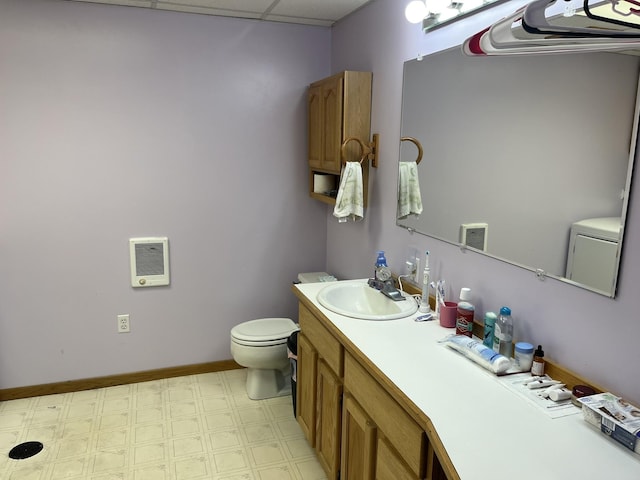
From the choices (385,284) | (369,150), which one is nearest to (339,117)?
(369,150)

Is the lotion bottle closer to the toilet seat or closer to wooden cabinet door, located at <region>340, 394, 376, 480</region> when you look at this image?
wooden cabinet door, located at <region>340, 394, 376, 480</region>

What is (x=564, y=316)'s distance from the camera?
1582 millimetres

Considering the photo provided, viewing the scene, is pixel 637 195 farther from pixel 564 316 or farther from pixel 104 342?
pixel 104 342

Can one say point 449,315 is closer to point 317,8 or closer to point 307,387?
point 307,387

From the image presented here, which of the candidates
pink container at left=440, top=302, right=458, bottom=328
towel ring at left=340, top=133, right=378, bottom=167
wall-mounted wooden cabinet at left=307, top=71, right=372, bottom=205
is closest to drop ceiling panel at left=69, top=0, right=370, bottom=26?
wall-mounted wooden cabinet at left=307, top=71, right=372, bottom=205

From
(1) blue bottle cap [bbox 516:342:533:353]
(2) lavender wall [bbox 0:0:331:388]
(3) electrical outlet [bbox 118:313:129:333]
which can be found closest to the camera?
(1) blue bottle cap [bbox 516:342:533:353]

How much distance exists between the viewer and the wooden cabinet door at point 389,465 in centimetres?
151

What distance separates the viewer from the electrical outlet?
3186 millimetres

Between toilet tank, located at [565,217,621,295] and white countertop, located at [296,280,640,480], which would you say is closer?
white countertop, located at [296,280,640,480]

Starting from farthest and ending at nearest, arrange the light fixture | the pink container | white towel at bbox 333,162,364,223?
white towel at bbox 333,162,364,223 < the pink container < the light fixture

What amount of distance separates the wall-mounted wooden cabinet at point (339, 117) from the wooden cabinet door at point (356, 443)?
1.31 m

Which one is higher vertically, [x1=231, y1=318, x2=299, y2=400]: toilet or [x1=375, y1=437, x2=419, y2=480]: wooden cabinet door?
[x1=375, y1=437, x2=419, y2=480]: wooden cabinet door

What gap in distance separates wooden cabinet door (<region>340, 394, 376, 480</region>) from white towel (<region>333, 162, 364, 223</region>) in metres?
1.05

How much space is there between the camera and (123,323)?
3.20m
